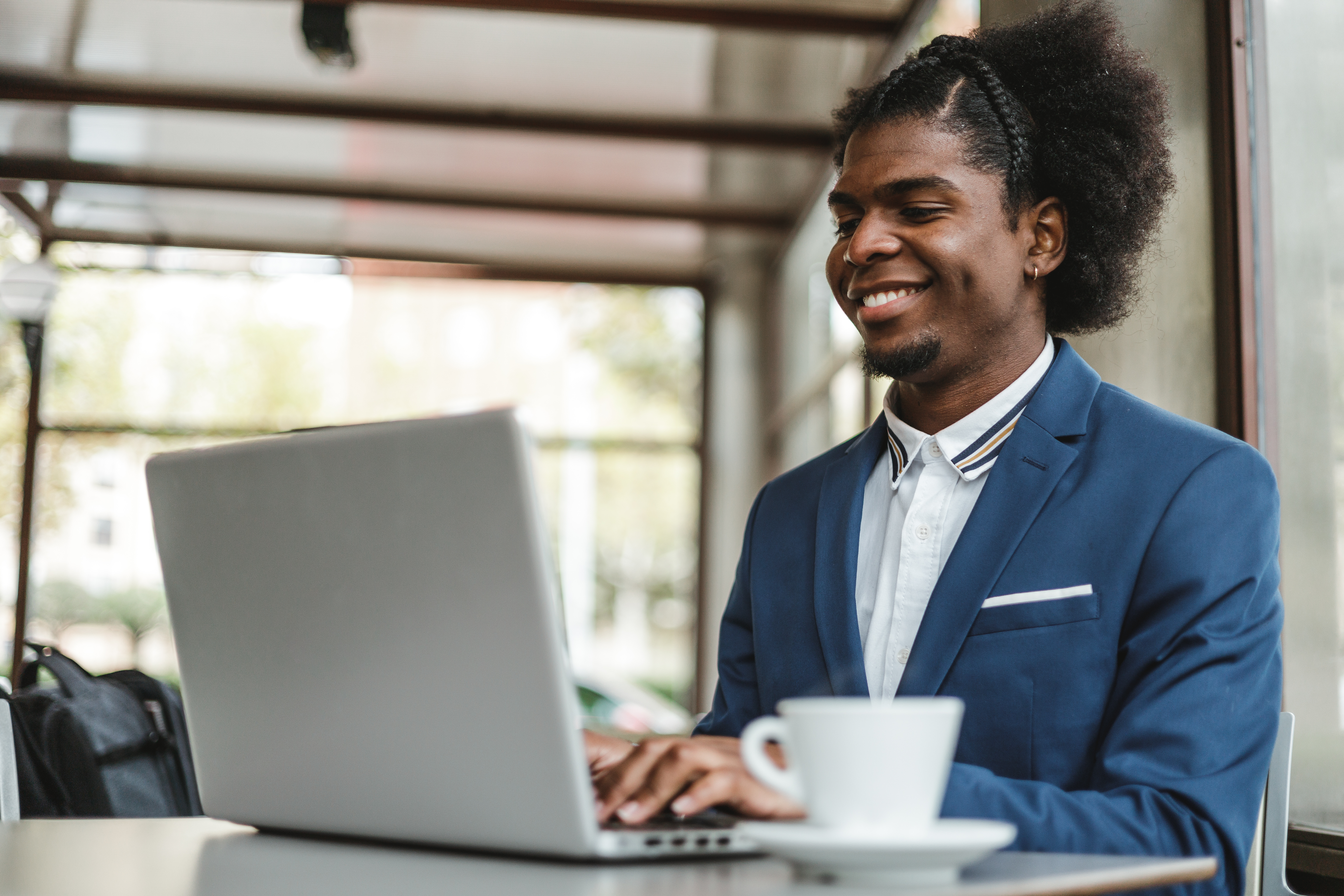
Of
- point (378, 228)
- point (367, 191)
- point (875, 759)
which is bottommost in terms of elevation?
point (875, 759)

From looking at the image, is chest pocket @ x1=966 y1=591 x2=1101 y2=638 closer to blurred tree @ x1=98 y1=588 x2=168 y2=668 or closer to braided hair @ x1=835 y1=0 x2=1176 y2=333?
braided hair @ x1=835 y1=0 x2=1176 y2=333

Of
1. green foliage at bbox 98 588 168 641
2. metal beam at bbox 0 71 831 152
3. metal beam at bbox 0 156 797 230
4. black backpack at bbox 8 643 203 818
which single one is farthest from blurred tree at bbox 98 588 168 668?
black backpack at bbox 8 643 203 818

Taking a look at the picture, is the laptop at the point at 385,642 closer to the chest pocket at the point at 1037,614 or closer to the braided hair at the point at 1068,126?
the chest pocket at the point at 1037,614

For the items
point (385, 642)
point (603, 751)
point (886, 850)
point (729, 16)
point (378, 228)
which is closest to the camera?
point (886, 850)

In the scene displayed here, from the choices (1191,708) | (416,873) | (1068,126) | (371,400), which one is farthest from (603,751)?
(371,400)

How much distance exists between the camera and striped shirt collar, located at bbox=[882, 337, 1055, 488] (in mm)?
1463

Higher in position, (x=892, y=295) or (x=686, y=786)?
(x=892, y=295)

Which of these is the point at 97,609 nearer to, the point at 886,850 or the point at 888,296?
the point at 888,296

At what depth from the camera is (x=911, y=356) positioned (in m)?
1.53

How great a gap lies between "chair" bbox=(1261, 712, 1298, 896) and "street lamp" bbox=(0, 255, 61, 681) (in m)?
4.73

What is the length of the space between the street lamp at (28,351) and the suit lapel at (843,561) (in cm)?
437

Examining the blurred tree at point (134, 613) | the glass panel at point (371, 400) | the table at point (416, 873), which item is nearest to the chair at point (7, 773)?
the table at point (416, 873)

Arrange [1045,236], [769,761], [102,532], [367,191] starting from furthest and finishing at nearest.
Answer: [102,532] → [367,191] → [1045,236] → [769,761]

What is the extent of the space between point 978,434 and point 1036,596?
312mm
